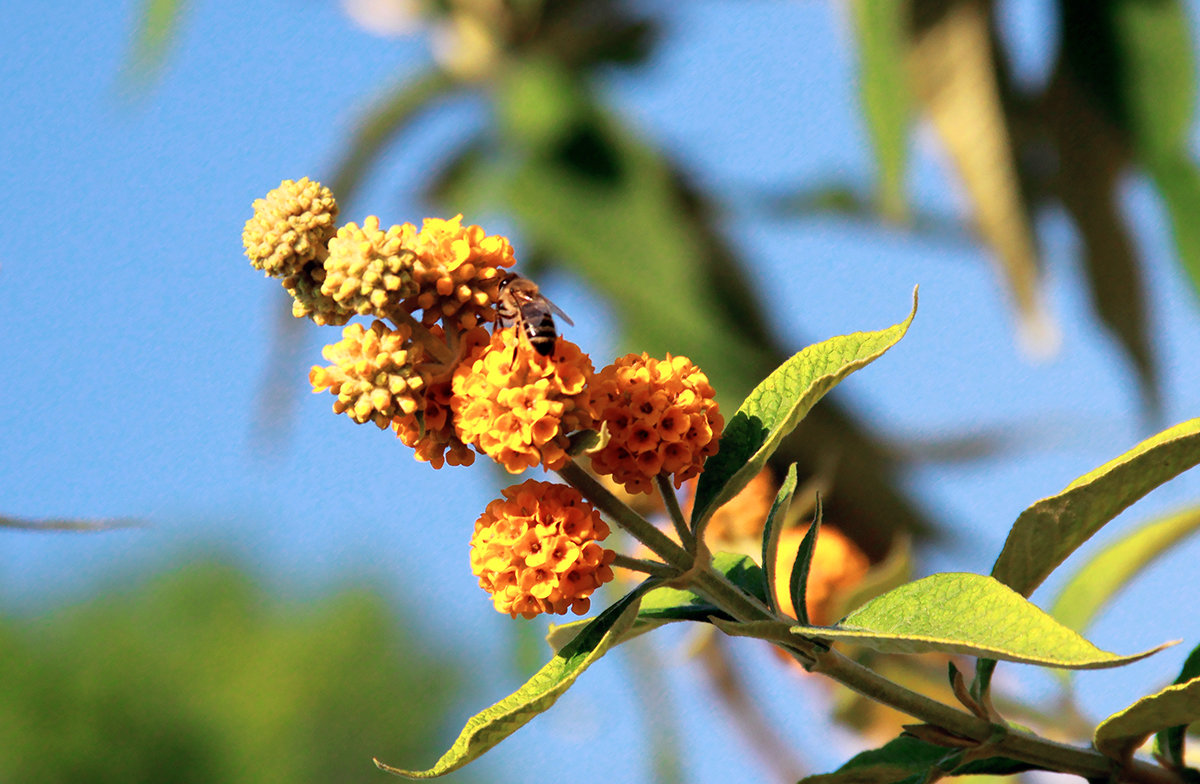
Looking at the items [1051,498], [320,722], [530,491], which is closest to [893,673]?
[1051,498]

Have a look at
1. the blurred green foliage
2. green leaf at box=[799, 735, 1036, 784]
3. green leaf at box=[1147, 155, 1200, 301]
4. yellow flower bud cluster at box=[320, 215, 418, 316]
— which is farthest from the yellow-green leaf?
the blurred green foliage

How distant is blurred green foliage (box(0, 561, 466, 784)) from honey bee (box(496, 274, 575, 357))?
29.6 ft

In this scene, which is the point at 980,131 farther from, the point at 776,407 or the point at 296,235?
the point at 296,235

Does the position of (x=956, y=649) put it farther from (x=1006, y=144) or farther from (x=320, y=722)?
(x=320, y=722)

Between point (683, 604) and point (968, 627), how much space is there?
0.55ft

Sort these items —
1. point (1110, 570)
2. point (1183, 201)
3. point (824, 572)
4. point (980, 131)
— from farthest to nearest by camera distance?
point (980, 131), point (1183, 201), point (824, 572), point (1110, 570)

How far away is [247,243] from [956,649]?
35cm

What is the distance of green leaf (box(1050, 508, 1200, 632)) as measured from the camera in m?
0.89

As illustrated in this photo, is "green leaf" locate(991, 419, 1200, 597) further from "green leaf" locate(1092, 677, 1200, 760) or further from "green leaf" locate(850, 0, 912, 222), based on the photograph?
"green leaf" locate(850, 0, 912, 222)

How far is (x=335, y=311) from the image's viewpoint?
0.46 m

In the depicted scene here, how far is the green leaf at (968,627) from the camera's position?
1.26 feet

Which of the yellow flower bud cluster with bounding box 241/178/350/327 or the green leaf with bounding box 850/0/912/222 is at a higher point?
the green leaf with bounding box 850/0/912/222

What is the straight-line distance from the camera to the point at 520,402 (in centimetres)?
43

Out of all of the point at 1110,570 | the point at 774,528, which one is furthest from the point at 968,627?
the point at 1110,570
